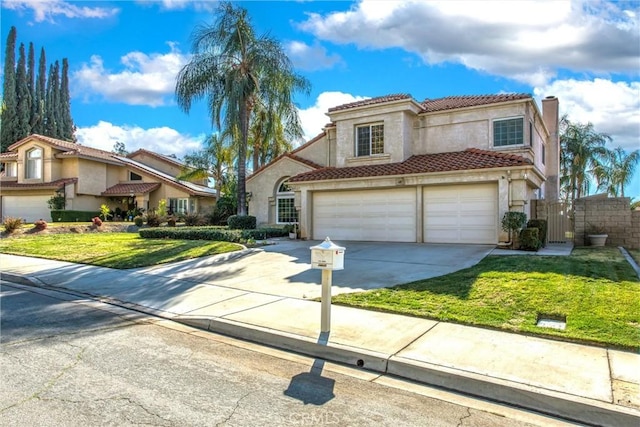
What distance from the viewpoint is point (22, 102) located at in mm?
47844

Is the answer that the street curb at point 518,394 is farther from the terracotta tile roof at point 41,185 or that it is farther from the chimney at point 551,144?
the terracotta tile roof at point 41,185

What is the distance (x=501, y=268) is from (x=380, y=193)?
8367 mm

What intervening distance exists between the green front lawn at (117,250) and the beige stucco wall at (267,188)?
970cm

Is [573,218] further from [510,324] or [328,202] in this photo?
[510,324]

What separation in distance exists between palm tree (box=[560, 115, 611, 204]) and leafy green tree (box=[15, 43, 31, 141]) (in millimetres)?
52507

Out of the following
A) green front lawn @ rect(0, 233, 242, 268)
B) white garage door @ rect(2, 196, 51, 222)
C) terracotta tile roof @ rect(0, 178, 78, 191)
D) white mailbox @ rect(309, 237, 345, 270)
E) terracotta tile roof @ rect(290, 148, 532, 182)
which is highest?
terracotta tile roof @ rect(0, 178, 78, 191)

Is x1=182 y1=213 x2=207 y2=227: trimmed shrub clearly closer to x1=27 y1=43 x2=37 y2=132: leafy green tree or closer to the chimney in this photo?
the chimney

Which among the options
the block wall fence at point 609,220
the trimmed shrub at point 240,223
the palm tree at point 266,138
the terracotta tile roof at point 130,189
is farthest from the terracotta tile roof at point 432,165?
the terracotta tile roof at point 130,189

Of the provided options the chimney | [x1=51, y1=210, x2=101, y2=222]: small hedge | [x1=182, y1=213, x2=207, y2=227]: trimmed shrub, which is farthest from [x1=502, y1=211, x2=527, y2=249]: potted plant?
[x1=51, y1=210, x2=101, y2=222]: small hedge

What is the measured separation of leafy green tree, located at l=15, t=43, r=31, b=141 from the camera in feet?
155

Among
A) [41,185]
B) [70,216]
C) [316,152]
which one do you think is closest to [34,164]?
[41,185]

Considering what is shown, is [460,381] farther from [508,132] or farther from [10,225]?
[10,225]

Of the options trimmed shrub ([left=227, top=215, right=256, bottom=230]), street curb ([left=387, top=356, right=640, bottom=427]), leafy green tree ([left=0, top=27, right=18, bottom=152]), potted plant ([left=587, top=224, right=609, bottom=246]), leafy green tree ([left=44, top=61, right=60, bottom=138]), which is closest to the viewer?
street curb ([left=387, top=356, right=640, bottom=427])

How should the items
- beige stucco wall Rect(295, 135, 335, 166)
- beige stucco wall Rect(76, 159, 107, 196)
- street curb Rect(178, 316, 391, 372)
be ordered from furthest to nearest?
beige stucco wall Rect(76, 159, 107, 196) → beige stucco wall Rect(295, 135, 335, 166) → street curb Rect(178, 316, 391, 372)
